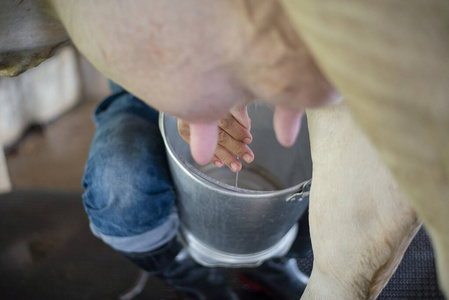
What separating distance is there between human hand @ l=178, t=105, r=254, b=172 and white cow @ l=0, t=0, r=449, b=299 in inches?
10.0

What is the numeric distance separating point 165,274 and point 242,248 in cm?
20

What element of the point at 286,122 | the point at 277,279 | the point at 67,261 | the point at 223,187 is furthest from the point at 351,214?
the point at 67,261

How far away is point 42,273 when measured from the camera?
2.85ft

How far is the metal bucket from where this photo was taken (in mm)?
553

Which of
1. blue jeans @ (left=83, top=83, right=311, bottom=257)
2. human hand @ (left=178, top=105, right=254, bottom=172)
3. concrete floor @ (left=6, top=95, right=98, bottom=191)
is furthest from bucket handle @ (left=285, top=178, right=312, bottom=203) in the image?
concrete floor @ (left=6, top=95, right=98, bottom=191)

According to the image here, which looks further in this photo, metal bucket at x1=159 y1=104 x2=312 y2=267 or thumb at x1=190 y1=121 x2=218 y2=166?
metal bucket at x1=159 y1=104 x2=312 y2=267

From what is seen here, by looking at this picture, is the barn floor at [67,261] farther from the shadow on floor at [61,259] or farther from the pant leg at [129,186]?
the pant leg at [129,186]

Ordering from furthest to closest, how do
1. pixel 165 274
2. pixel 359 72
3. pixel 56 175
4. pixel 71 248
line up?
1. pixel 56 175
2. pixel 71 248
3. pixel 165 274
4. pixel 359 72

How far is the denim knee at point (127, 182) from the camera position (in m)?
0.64

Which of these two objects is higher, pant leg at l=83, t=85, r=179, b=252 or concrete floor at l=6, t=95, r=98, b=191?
pant leg at l=83, t=85, r=179, b=252

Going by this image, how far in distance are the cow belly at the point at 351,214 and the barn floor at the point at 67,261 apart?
37cm

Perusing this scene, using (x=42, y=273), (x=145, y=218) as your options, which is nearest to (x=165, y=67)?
(x=145, y=218)

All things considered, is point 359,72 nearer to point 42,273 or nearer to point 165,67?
point 165,67

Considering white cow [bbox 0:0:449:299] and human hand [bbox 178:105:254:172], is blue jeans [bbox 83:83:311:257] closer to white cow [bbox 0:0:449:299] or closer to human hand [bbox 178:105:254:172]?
human hand [bbox 178:105:254:172]
